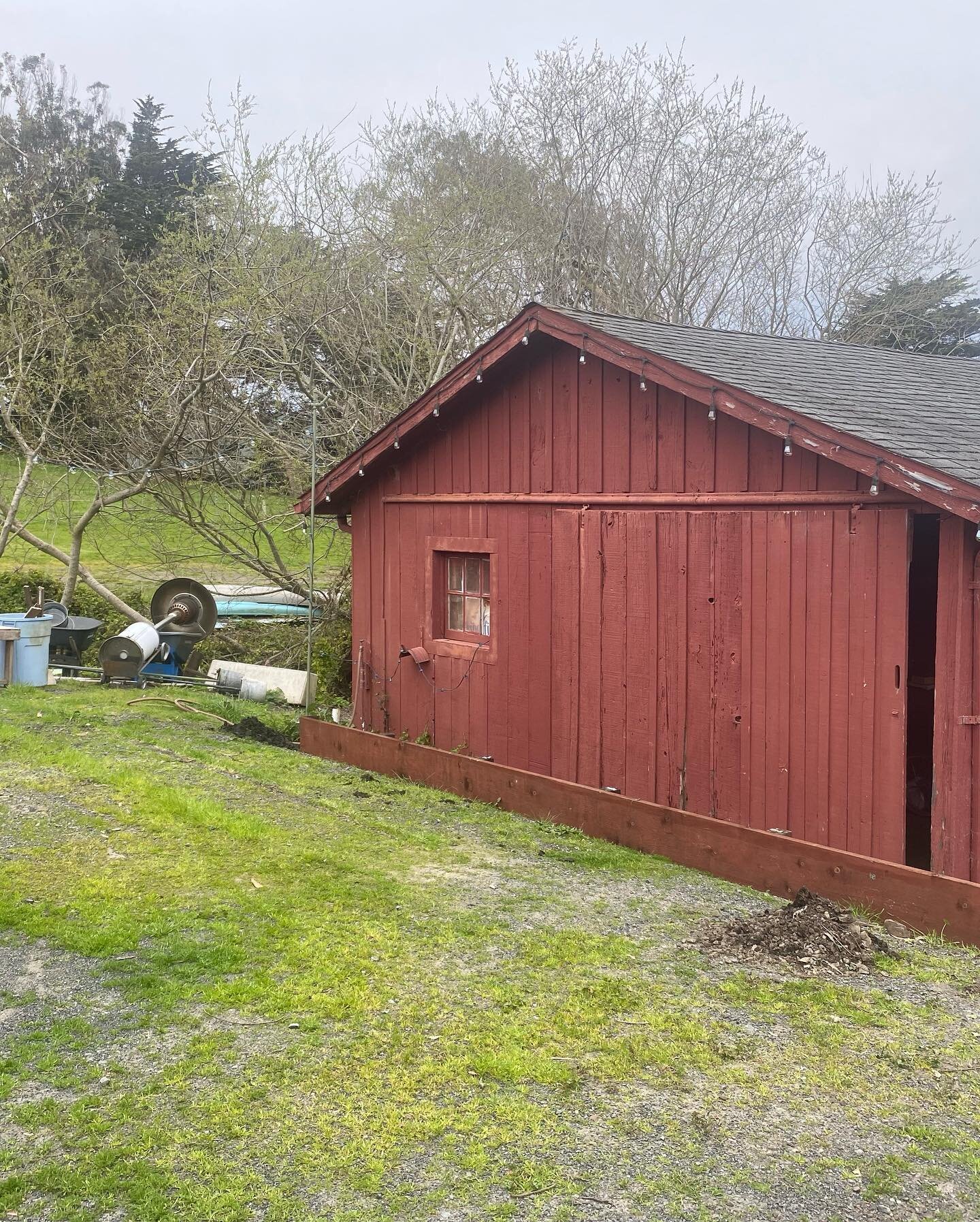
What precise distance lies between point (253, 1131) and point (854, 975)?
10.3ft

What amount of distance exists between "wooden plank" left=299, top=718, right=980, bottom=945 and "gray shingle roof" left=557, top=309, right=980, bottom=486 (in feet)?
7.60

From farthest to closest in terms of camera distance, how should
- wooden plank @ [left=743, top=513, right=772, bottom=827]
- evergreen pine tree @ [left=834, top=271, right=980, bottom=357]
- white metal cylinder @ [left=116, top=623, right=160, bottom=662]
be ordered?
evergreen pine tree @ [left=834, top=271, right=980, bottom=357] → white metal cylinder @ [left=116, top=623, right=160, bottom=662] → wooden plank @ [left=743, top=513, right=772, bottom=827]

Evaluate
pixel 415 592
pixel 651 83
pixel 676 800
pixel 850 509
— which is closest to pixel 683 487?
pixel 850 509

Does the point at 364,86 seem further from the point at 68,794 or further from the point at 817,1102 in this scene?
the point at 817,1102

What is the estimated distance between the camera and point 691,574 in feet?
27.9

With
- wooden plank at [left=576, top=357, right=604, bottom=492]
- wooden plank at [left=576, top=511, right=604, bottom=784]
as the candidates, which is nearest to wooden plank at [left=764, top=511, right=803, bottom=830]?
wooden plank at [left=576, top=511, right=604, bottom=784]

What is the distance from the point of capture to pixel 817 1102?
436 cm

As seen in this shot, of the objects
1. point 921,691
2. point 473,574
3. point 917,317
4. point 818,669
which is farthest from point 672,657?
point 917,317

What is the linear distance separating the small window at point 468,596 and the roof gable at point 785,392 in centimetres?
137

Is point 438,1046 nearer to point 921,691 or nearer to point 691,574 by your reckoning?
point 691,574

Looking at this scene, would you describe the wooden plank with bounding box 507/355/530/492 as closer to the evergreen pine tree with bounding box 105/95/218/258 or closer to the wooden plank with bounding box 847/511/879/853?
the wooden plank with bounding box 847/511/879/853

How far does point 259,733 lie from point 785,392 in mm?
6833

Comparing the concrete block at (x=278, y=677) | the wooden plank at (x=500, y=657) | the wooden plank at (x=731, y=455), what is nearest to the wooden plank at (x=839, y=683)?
the wooden plank at (x=731, y=455)

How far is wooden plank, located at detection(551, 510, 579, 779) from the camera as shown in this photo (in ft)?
31.2
